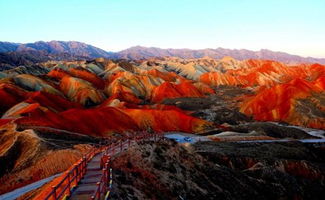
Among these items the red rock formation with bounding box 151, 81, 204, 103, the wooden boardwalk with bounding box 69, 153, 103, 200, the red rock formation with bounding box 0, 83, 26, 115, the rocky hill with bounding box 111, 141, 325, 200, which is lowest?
the red rock formation with bounding box 151, 81, 204, 103

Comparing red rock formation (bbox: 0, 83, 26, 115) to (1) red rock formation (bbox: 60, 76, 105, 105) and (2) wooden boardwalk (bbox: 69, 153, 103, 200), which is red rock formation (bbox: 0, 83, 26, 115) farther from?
(2) wooden boardwalk (bbox: 69, 153, 103, 200)

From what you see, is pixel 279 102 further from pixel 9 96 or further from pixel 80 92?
pixel 9 96

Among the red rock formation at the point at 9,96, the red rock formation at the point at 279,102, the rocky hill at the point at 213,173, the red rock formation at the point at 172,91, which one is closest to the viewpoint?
the rocky hill at the point at 213,173

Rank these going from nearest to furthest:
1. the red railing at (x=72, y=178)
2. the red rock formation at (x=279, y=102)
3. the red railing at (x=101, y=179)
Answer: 1. the red railing at (x=101, y=179)
2. the red railing at (x=72, y=178)
3. the red rock formation at (x=279, y=102)

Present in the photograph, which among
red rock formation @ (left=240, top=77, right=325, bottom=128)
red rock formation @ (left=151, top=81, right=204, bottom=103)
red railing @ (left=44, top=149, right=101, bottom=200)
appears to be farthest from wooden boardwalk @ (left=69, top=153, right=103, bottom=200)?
red rock formation @ (left=151, top=81, right=204, bottom=103)

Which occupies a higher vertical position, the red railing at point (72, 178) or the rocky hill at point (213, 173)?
the red railing at point (72, 178)

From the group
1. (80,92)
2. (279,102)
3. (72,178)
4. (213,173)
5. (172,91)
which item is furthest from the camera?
(172,91)

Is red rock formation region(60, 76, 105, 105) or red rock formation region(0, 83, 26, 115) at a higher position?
red rock formation region(0, 83, 26, 115)

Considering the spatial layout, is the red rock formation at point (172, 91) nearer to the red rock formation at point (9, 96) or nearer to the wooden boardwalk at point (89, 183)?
the red rock formation at point (9, 96)

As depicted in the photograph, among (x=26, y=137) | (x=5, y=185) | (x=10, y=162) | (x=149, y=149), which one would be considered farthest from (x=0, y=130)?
(x=149, y=149)

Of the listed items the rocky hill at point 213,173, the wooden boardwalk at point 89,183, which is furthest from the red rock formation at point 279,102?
the wooden boardwalk at point 89,183

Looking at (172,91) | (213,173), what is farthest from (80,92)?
(213,173)

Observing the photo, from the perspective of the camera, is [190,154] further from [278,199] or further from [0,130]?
[0,130]
